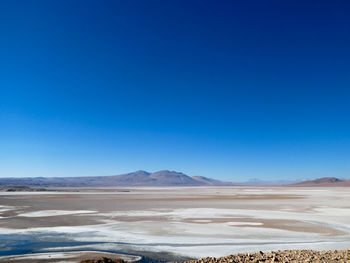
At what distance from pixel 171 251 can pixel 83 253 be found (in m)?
3.47

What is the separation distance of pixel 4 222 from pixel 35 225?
118 inches

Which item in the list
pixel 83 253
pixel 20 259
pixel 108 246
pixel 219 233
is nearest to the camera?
pixel 20 259

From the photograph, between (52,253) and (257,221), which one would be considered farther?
(257,221)

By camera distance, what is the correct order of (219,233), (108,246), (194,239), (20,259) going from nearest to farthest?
(20,259)
(108,246)
(194,239)
(219,233)

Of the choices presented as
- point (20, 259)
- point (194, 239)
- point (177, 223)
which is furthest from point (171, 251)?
point (177, 223)

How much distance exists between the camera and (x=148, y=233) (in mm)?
15422

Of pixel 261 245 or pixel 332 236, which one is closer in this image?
pixel 261 245

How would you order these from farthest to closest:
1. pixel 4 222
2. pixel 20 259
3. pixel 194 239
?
pixel 4 222 → pixel 194 239 → pixel 20 259

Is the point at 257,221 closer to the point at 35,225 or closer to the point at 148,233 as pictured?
the point at 148,233

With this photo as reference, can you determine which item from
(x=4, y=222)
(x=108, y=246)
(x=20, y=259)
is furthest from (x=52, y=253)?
(x=4, y=222)

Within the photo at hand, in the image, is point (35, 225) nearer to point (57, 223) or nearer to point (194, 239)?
point (57, 223)

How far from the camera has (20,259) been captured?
34.3 ft

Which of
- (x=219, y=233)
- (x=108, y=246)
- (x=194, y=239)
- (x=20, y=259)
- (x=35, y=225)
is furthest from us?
(x=35, y=225)

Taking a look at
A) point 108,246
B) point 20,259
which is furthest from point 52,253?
point 108,246
